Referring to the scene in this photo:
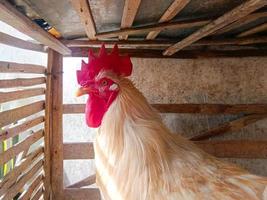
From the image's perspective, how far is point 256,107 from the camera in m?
3.31

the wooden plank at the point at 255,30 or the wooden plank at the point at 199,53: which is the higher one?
the wooden plank at the point at 255,30

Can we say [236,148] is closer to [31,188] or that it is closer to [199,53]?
[199,53]

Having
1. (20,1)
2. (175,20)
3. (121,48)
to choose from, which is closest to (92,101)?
(20,1)

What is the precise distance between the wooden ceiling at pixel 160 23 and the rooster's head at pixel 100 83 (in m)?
0.37

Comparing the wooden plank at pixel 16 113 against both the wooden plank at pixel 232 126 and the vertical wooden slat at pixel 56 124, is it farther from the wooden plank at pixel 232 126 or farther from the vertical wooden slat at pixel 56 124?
the wooden plank at pixel 232 126

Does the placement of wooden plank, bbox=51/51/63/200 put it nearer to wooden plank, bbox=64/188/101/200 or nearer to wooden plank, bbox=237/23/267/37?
wooden plank, bbox=64/188/101/200

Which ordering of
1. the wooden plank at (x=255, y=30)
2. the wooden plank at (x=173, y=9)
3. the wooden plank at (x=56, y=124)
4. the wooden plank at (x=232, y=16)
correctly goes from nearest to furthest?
the wooden plank at (x=232, y=16), the wooden plank at (x=173, y=9), the wooden plank at (x=255, y=30), the wooden plank at (x=56, y=124)

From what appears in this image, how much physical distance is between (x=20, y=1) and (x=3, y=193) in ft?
4.47

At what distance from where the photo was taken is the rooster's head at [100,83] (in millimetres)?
1925

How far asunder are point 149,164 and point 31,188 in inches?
60.7

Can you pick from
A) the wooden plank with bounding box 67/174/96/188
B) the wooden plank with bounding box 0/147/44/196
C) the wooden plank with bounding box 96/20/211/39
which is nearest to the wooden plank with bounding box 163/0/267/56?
the wooden plank with bounding box 96/20/211/39

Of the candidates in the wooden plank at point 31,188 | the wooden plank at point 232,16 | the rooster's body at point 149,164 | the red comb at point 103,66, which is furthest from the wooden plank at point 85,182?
the wooden plank at point 232,16

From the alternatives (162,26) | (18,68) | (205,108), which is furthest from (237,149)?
(18,68)

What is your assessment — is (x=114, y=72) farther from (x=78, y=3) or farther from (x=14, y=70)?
(x=14, y=70)
